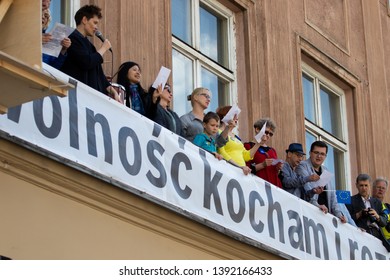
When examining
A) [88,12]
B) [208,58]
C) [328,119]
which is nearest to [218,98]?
[208,58]

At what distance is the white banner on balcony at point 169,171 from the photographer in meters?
11.6

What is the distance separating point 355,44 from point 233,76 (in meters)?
3.80

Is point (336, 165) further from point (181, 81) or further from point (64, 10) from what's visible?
point (64, 10)

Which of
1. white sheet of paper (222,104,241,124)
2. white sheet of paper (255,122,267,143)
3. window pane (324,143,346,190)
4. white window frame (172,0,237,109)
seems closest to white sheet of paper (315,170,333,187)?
white sheet of paper (255,122,267,143)

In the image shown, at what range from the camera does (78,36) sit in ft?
41.0

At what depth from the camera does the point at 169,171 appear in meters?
12.9

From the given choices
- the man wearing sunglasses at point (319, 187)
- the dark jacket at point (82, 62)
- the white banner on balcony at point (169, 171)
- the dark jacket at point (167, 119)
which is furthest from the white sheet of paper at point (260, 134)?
the dark jacket at point (82, 62)

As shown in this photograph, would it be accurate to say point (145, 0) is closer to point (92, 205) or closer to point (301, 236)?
point (301, 236)

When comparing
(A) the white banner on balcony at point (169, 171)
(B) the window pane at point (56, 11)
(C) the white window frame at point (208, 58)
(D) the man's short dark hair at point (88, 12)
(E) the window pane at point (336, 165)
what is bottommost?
(A) the white banner on balcony at point (169, 171)

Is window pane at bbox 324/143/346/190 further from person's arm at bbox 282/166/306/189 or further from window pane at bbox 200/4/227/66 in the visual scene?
person's arm at bbox 282/166/306/189

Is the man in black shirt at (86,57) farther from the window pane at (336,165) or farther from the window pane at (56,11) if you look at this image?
the window pane at (336,165)

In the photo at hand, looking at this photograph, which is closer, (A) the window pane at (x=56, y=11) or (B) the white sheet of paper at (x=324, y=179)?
(A) the window pane at (x=56, y=11)

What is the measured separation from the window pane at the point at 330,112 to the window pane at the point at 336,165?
10.4 inches

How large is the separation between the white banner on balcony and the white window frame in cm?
230
